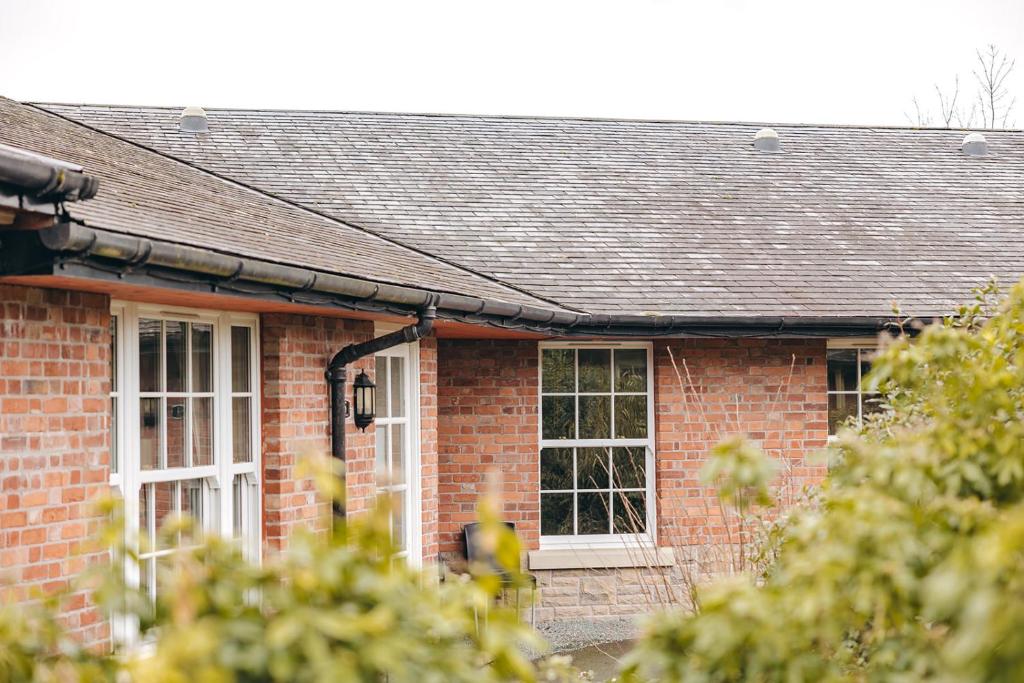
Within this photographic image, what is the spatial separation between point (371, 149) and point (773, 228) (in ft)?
16.6

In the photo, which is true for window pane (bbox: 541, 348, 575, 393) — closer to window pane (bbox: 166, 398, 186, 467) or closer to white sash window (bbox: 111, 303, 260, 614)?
white sash window (bbox: 111, 303, 260, 614)

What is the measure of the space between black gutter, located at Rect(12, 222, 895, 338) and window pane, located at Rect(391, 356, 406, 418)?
91cm

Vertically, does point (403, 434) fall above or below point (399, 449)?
above

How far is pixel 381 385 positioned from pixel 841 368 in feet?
16.0

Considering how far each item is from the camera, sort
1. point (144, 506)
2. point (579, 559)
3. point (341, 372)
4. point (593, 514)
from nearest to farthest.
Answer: point (144, 506)
point (341, 372)
point (579, 559)
point (593, 514)

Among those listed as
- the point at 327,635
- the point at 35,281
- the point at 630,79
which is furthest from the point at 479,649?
the point at 630,79

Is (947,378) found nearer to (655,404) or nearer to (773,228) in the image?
(655,404)

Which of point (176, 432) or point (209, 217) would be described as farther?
point (209, 217)

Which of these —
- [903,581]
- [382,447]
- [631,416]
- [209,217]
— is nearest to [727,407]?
[631,416]

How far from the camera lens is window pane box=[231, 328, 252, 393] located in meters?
7.29

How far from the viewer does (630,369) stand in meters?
11.2

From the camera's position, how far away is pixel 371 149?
14.5 metres

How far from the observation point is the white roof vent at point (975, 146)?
16.2 metres

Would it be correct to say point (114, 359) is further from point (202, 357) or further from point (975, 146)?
point (975, 146)
